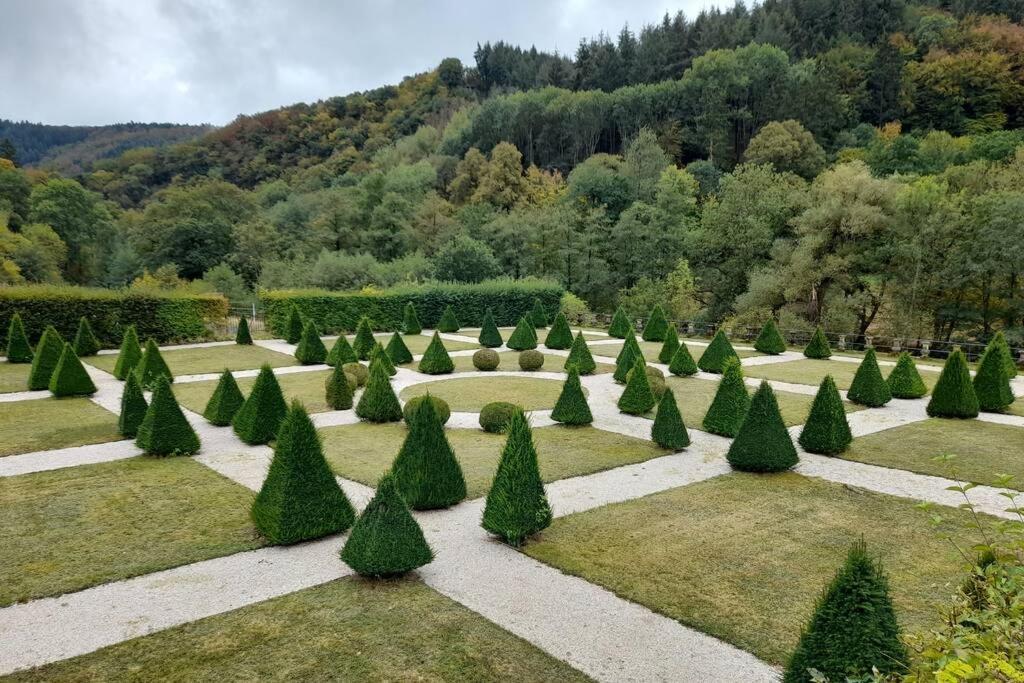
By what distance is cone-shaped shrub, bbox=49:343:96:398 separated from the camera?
16.9 m

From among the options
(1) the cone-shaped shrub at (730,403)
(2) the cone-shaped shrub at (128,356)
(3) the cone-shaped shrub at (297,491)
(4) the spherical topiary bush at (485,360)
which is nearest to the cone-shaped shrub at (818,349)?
(4) the spherical topiary bush at (485,360)

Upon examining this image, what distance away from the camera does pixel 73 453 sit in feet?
38.9

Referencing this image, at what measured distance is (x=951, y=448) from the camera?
42.0 ft

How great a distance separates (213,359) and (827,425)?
71.8ft

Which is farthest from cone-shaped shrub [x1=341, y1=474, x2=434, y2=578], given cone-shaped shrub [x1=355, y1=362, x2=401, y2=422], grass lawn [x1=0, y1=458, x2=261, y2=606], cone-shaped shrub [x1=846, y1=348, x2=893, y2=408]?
cone-shaped shrub [x1=846, y1=348, x2=893, y2=408]

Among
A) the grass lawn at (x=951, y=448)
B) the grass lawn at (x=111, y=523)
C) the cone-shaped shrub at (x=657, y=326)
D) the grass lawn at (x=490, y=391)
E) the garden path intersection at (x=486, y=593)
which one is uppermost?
the cone-shaped shrub at (x=657, y=326)

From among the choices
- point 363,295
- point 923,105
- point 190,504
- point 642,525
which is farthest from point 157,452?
point 923,105

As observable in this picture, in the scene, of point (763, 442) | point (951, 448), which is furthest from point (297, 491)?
point (951, 448)

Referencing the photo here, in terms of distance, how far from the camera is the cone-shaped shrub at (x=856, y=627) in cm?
380

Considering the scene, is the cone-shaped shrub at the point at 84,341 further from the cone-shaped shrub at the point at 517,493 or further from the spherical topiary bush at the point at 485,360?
the cone-shaped shrub at the point at 517,493

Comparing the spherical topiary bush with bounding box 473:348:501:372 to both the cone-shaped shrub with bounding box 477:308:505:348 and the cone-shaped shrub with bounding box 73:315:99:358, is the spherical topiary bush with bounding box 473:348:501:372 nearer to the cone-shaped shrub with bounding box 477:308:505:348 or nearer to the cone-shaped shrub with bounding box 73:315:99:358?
the cone-shaped shrub with bounding box 477:308:505:348

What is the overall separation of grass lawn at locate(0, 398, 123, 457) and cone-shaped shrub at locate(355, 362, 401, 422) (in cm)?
509

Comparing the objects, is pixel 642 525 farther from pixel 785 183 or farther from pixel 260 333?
pixel 785 183

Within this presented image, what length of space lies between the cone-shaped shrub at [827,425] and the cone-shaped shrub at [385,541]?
347 inches
